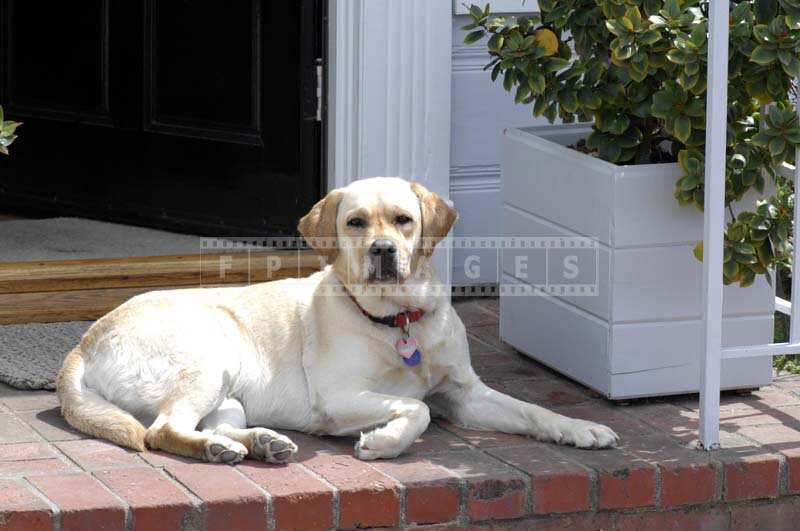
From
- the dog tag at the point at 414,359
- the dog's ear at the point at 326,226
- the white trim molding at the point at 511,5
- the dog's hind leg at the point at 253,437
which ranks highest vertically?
the white trim molding at the point at 511,5

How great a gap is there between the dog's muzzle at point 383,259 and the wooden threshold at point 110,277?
1.28 m

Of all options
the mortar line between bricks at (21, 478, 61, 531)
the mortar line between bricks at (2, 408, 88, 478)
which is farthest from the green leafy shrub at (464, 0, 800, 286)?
the mortar line between bricks at (21, 478, 61, 531)

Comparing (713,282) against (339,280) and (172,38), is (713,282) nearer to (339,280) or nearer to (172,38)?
(339,280)

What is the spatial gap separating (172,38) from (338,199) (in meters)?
1.88

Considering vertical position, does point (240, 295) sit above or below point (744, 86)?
below

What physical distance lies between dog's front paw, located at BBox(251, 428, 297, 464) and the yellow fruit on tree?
1.50m

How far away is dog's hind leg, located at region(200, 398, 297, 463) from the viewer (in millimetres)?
3311

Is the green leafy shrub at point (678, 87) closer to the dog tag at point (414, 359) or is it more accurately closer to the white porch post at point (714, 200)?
the white porch post at point (714, 200)

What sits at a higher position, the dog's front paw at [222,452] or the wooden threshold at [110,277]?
the wooden threshold at [110,277]

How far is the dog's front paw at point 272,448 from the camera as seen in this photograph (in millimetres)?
3309

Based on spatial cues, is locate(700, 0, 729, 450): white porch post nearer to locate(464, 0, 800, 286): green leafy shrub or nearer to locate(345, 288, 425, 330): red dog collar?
locate(464, 0, 800, 286): green leafy shrub

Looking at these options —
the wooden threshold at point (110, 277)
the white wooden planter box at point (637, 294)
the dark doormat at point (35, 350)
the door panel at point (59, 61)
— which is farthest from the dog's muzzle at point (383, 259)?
the door panel at point (59, 61)

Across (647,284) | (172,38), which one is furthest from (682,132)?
(172,38)

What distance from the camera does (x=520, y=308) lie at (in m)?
4.34
